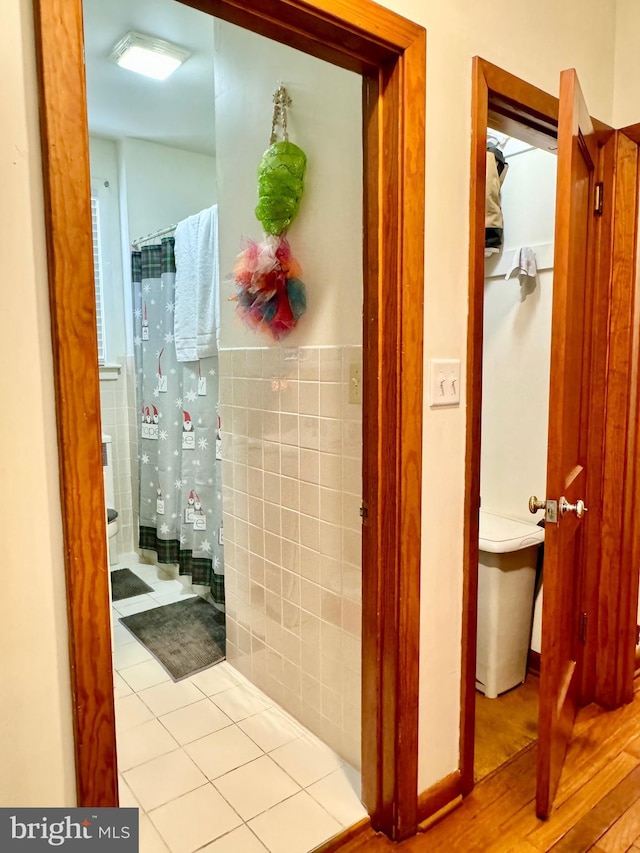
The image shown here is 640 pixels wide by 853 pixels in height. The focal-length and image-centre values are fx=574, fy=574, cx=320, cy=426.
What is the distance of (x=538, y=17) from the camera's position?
1.56m

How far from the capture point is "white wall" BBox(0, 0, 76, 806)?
850 mm

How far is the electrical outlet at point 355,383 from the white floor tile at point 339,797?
1126mm

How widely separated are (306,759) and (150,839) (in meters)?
0.51

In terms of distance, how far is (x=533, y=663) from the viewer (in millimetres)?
2307

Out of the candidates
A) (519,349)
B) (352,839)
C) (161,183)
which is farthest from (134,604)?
(161,183)

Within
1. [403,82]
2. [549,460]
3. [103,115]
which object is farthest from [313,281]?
[103,115]

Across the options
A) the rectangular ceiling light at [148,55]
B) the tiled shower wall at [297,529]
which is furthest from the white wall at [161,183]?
the tiled shower wall at [297,529]

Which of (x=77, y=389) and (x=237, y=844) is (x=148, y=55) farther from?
(x=237, y=844)

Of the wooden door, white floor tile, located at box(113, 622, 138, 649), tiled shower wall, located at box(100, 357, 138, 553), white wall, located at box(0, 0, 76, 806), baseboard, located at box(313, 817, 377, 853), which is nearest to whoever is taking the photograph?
white wall, located at box(0, 0, 76, 806)

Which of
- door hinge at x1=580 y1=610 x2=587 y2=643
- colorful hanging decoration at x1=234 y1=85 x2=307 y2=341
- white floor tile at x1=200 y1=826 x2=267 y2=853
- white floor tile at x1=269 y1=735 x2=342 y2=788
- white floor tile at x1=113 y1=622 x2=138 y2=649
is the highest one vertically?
colorful hanging decoration at x1=234 y1=85 x2=307 y2=341

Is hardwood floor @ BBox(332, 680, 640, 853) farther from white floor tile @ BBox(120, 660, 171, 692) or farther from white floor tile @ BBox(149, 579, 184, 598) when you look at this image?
white floor tile @ BBox(149, 579, 184, 598)

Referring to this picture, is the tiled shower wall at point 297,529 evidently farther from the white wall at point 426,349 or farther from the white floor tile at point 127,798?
the white floor tile at point 127,798

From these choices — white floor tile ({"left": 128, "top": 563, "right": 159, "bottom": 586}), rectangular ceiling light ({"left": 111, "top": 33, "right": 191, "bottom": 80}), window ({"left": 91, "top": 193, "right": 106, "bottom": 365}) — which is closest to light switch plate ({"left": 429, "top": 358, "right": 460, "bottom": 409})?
rectangular ceiling light ({"left": 111, "top": 33, "right": 191, "bottom": 80})

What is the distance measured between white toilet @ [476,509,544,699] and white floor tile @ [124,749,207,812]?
1.08 m
